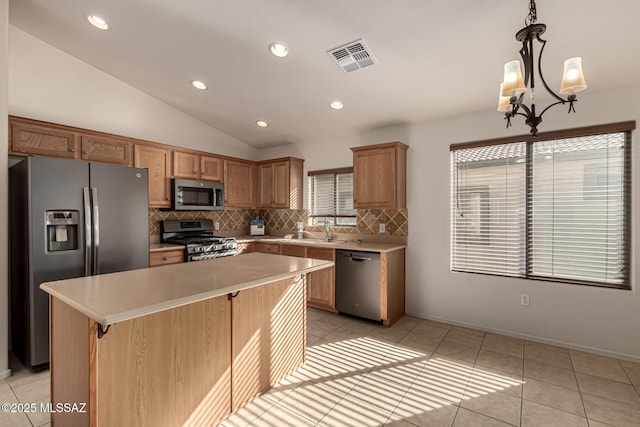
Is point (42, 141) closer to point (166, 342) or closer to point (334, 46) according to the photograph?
point (166, 342)

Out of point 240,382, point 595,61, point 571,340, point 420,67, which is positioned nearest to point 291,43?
point 420,67

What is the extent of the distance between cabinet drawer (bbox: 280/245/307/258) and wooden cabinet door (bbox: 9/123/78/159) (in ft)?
8.49

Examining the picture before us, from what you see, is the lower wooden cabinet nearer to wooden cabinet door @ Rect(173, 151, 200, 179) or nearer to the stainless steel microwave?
the stainless steel microwave

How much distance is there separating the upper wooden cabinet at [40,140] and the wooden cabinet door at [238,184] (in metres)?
1.87

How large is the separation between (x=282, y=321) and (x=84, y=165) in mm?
2282

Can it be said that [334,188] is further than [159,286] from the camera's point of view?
Yes

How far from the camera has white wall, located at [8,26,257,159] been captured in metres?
3.05

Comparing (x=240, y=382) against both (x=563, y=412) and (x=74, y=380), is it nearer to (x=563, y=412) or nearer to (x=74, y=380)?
(x=74, y=380)

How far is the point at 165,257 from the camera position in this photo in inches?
139

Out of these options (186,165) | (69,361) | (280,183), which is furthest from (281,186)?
(69,361)

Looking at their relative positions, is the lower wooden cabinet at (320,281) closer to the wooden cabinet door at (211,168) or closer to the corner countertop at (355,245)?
the corner countertop at (355,245)

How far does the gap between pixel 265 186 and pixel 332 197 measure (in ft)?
3.83

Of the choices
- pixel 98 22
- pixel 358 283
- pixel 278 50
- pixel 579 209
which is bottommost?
pixel 358 283

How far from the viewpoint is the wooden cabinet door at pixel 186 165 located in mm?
3998
